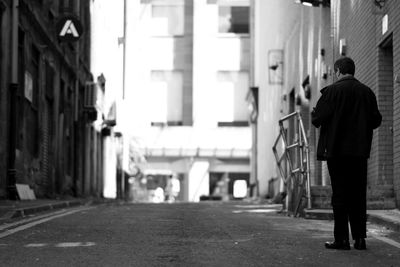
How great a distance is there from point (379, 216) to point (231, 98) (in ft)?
128

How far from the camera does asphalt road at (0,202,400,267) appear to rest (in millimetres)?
6996

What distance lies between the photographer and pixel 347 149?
25.8 feet

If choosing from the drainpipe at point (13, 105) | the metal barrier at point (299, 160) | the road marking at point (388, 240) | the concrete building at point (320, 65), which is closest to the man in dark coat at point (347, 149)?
the road marking at point (388, 240)

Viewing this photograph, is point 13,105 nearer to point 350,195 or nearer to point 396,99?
point 396,99

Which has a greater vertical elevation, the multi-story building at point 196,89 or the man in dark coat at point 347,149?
the multi-story building at point 196,89

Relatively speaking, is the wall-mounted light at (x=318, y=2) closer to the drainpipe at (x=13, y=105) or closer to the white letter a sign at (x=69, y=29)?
the white letter a sign at (x=69, y=29)

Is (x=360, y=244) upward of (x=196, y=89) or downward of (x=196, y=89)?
downward

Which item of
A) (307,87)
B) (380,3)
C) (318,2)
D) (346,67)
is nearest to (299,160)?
(380,3)

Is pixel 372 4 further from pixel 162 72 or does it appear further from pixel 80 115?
pixel 162 72

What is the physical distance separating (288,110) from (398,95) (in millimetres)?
15353

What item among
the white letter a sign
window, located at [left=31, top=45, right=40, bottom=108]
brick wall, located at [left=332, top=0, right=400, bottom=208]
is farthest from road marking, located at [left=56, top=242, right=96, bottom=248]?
the white letter a sign

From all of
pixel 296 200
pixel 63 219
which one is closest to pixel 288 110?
pixel 296 200

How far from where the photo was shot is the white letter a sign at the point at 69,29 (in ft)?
74.7

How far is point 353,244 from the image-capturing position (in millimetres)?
8281
